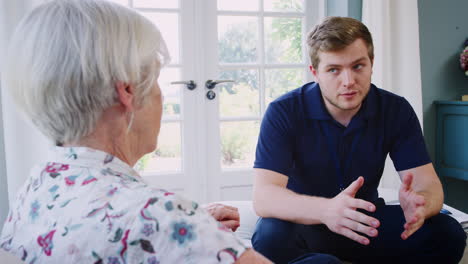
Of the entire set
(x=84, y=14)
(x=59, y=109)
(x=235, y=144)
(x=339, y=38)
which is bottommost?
(x=235, y=144)

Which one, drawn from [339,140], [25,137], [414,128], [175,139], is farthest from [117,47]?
[175,139]

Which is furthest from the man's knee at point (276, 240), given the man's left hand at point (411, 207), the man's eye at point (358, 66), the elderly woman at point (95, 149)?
the elderly woman at point (95, 149)

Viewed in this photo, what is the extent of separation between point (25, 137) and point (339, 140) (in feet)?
5.20

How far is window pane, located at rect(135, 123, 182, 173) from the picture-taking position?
2768 mm

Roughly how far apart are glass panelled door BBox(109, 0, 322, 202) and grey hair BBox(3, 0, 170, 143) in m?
1.95

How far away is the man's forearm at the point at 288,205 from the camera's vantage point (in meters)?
1.37

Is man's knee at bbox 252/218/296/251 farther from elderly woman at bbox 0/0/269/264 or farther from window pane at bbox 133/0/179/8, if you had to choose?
window pane at bbox 133/0/179/8

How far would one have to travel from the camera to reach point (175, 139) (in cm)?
279

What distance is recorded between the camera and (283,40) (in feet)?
9.62

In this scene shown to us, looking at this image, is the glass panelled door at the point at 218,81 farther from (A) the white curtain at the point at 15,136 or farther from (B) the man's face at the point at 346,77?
(B) the man's face at the point at 346,77

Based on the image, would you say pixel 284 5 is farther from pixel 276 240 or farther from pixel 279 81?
pixel 276 240

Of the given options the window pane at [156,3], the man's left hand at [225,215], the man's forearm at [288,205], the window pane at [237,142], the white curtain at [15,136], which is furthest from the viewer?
the window pane at [237,142]

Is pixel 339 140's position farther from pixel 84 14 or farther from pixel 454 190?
pixel 454 190

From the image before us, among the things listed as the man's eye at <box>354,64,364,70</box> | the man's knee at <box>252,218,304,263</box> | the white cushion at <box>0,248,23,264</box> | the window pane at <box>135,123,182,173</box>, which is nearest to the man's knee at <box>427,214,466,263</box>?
the man's knee at <box>252,218,304,263</box>
